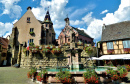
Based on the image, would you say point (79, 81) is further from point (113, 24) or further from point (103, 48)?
point (113, 24)

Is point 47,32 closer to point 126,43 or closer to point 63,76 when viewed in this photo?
point 126,43

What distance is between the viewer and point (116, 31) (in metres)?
22.5

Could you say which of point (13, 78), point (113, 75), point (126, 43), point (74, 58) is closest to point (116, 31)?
point (126, 43)

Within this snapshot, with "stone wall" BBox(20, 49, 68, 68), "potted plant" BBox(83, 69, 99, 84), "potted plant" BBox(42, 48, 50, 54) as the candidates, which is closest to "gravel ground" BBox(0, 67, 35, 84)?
"potted plant" BBox(83, 69, 99, 84)

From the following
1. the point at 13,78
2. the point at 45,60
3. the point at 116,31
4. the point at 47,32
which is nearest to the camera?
the point at 13,78

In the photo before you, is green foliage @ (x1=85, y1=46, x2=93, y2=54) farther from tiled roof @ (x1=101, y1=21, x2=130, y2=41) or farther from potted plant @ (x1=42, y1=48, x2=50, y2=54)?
potted plant @ (x1=42, y1=48, x2=50, y2=54)

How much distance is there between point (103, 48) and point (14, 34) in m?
25.8

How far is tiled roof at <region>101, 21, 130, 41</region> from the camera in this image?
67.3 ft

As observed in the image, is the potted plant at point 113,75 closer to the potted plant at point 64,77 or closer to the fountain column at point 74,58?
the fountain column at point 74,58

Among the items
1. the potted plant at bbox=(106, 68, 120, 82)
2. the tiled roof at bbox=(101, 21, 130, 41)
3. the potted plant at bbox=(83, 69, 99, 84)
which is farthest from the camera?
the tiled roof at bbox=(101, 21, 130, 41)

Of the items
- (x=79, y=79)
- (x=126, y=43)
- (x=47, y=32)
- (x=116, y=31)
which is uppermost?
(x=47, y=32)

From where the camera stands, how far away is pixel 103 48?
2195 centimetres

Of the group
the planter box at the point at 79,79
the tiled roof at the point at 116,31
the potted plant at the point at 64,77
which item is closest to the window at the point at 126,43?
the tiled roof at the point at 116,31

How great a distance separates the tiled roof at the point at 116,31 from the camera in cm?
2052
